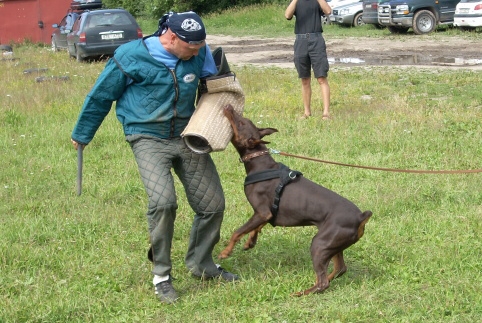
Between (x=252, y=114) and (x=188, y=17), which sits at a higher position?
(x=188, y=17)

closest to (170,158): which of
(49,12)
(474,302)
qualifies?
(474,302)

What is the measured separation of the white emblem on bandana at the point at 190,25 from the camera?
15.4 feet

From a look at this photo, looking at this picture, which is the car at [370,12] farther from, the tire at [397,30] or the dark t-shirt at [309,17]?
the dark t-shirt at [309,17]

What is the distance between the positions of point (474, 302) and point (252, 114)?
6.82 meters

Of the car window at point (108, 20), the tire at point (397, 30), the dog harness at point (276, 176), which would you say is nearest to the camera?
the dog harness at point (276, 176)

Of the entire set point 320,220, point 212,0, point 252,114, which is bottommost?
point 212,0

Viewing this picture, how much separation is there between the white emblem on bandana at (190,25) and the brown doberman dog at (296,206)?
66cm

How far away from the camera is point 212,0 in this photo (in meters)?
43.6

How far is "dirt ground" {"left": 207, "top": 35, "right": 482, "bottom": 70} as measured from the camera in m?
17.4

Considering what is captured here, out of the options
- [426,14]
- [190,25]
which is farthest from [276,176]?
[426,14]

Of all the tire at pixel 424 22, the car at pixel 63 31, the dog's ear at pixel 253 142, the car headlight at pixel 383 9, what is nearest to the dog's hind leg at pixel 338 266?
the dog's ear at pixel 253 142

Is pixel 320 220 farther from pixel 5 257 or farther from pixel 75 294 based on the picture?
pixel 5 257

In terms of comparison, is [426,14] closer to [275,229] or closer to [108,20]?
[108,20]

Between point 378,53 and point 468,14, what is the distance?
14.8ft
